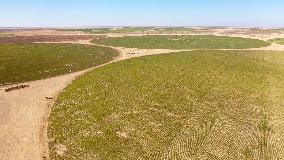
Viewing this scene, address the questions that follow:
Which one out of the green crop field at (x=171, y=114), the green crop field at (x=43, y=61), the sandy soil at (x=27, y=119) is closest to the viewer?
the sandy soil at (x=27, y=119)

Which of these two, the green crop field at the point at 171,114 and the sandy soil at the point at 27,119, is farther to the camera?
the green crop field at the point at 171,114

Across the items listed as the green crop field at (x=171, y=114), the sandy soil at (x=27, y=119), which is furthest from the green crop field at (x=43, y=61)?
the green crop field at (x=171, y=114)

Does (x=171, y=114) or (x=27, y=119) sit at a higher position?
(x=27, y=119)

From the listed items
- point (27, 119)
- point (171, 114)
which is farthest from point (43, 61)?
point (171, 114)

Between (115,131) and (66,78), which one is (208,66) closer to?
(66,78)

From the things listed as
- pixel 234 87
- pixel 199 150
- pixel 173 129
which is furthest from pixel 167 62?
pixel 199 150

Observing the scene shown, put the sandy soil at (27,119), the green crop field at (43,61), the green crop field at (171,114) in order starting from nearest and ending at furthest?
1. the sandy soil at (27,119)
2. the green crop field at (171,114)
3. the green crop field at (43,61)

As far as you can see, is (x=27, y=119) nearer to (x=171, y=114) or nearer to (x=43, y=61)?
(x=171, y=114)

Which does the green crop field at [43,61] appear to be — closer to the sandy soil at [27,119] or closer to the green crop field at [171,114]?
the sandy soil at [27,119]
